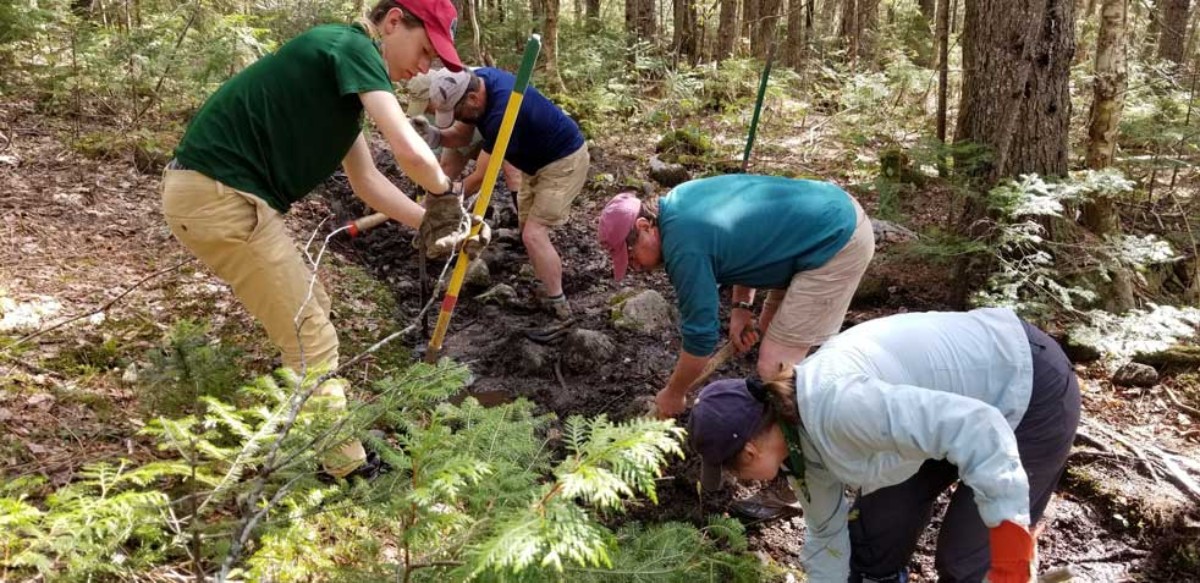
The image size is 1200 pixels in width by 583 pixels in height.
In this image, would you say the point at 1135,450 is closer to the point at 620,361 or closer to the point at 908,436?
the point at 908,436

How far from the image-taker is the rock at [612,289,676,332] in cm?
511

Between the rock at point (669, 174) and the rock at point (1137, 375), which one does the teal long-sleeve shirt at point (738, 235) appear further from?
the rock at point (669, 174)

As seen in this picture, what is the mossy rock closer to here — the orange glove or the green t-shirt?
the green t-shirt

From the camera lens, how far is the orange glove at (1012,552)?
196cm

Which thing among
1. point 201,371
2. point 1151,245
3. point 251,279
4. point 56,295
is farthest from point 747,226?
point 56,295

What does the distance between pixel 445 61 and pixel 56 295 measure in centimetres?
319

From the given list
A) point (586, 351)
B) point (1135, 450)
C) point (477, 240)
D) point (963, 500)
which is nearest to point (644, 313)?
point (586, 351)

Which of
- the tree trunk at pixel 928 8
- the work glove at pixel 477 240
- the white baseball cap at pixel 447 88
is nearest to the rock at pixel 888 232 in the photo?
the white baseball cap at pixel 447 88

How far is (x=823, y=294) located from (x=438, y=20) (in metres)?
2.20

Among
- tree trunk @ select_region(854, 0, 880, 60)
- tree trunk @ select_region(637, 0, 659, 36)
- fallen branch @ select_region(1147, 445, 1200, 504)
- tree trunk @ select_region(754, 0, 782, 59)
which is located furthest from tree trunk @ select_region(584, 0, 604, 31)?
fallen branch @ select_region(1147, 445, 1200, 504)

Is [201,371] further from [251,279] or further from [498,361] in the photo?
[498,361]

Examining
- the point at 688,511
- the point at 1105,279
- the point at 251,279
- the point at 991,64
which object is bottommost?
the point at 688,511

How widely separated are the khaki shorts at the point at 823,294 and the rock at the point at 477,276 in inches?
115

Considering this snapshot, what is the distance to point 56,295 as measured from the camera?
13.9 ft
